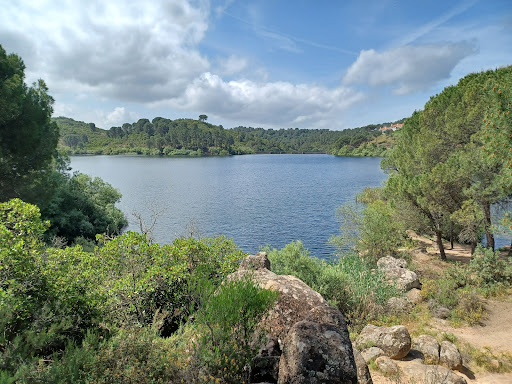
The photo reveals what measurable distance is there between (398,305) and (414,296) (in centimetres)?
240

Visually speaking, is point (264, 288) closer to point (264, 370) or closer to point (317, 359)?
point (264, 370)

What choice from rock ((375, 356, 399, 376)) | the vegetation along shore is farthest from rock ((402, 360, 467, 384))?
rock ((375, 356, 399, 376))

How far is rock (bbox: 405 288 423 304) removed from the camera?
593 inches

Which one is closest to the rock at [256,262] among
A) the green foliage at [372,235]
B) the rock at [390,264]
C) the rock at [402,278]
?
the rock at [402,278]

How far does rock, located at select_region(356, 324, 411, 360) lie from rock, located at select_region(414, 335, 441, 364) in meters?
0.73

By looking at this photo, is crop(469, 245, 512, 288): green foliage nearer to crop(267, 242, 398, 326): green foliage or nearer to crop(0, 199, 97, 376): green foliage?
crop(267, 242, 398, 326): green foliage

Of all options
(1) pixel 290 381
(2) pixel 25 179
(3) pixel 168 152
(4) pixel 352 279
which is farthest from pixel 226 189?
(3) pixel 168 152

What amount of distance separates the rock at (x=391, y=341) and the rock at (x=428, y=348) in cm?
73

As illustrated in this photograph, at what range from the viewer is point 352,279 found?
565 inches

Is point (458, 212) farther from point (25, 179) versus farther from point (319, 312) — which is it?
point (25, 179)

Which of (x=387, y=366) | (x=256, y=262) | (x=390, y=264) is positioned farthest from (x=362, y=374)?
(x=390, y=264)

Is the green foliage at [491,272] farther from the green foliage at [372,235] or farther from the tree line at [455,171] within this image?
the green foliage at [372,235]

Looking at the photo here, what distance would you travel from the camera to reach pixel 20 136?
701 inches

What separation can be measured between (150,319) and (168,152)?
183188mm
